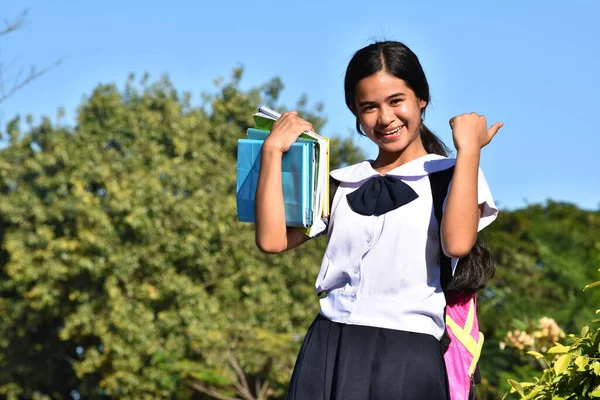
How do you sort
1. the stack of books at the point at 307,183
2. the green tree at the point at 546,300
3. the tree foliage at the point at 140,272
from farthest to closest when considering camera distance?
the tree foliage at the point at 140,272
the green tree at the point at 546,300
the stack of books at the point at 307,183

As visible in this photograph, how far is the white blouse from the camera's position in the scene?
2.38 meters

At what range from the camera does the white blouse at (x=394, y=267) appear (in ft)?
7.80

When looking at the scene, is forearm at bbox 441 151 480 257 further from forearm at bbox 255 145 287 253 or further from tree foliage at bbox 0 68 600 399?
tree foliage at bbox 0 68 600 399

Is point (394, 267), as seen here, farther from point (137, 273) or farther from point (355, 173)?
point (137, 273)

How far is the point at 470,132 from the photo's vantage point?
2.37 metres

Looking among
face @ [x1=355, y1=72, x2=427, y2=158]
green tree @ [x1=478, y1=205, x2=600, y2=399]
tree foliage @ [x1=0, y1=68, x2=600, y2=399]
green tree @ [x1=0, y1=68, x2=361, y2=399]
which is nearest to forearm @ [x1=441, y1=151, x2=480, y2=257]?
face @ [x1=355, y1=72, x2=427, y2=158]

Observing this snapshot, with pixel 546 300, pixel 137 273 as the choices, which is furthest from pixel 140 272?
pixel 546 300

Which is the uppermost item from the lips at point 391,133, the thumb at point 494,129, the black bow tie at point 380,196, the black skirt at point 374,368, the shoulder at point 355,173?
the thumb at point 494,129

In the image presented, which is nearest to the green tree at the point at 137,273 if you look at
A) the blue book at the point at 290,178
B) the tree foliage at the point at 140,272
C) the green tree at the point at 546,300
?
the tree foliage at the point at 140,272

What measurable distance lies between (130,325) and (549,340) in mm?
12789

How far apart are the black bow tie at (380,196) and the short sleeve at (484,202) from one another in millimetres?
111

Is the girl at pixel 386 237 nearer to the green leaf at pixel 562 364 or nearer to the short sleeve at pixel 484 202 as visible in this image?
the short sleeve at pixel 484 202

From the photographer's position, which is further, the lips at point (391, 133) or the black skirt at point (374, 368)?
the lips at point (391, 133)

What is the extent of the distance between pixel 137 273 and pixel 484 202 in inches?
615
